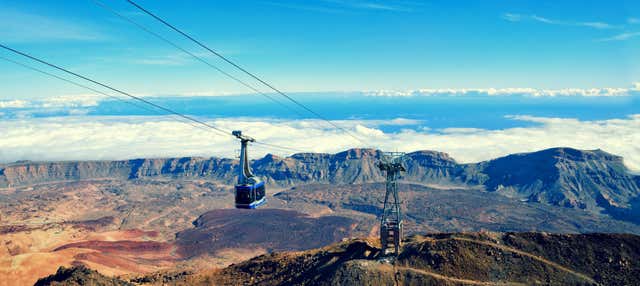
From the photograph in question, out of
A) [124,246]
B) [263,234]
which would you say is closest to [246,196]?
[124,246]

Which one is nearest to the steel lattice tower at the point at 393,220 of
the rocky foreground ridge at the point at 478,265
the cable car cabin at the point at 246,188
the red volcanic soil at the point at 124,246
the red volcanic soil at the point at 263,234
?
the rocky foreground ridge at the point at 478,265

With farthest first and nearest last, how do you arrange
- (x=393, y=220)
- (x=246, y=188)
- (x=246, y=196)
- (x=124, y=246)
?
(x=124, y=246) → (x=393, y=220) → (x=246, y=196) → (x=246, y=188)

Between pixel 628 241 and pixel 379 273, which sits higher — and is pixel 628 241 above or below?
above

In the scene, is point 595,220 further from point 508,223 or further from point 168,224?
point 168,224

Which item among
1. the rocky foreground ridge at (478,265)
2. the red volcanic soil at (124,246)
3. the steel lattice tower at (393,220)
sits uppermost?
the steel lattice tower at (393,220)

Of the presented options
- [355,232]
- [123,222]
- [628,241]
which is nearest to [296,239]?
[355,232]

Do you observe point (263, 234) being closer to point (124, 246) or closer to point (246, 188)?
point (124, 246)

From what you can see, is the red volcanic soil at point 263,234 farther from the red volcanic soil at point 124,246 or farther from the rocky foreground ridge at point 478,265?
the rocky foreground ridge at point 478,265
